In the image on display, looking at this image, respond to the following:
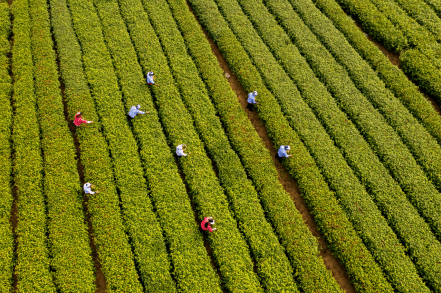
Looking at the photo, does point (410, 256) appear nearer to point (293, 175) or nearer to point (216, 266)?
point (293, 175)

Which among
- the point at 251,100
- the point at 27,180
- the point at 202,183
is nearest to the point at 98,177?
the point at 27,180

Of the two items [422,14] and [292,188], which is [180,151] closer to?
[292,188]

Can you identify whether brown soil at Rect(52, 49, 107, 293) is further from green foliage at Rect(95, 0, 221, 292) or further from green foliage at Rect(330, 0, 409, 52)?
green foliage at Rect(330, 0, 409, 52)

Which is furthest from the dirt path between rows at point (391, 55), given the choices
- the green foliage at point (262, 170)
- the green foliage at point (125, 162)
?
the green foliage at point (125, 162)

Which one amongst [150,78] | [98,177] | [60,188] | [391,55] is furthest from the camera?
[391,55]

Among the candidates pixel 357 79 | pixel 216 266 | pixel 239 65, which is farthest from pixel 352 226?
pixel 239 65

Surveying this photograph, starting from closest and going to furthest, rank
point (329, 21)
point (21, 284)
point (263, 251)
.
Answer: point (21, 284)
point (263, 251)
point (329, 21)
